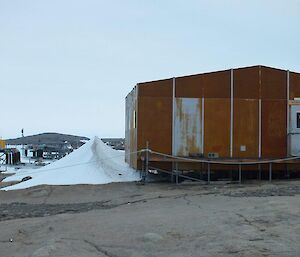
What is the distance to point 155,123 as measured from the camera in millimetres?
16703

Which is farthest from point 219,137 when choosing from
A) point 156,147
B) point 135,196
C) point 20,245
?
point 20,245

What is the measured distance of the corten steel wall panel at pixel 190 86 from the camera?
55.1 feet

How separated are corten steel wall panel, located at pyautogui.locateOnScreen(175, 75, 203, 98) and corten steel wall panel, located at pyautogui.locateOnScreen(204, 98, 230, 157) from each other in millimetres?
466

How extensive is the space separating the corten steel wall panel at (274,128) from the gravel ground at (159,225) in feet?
10.6

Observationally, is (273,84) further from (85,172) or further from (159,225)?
(159,225)

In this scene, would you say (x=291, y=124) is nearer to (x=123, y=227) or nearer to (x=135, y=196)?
(x=135, y=196)

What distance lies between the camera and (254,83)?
17.0 meters

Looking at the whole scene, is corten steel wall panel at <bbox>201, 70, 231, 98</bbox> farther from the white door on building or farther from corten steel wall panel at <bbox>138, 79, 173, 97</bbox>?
the white door on building

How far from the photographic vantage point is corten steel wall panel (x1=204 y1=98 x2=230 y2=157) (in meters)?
16.8

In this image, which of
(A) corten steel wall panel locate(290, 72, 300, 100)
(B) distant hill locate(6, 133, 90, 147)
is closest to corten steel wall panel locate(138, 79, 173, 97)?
(A) corten steel wall panel locate(290, 72, 300, 100)

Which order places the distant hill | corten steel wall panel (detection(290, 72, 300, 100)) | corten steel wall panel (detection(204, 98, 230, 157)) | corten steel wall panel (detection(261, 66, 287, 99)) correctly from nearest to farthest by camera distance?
1. corten steel wall panel (detection(204, 98, 230, 157))
2. corten steel wall panel (detection(261, 66, 287, 99))
3. corten steel wall panel (detection(290, 72, 300, 100))
4. the distant hill

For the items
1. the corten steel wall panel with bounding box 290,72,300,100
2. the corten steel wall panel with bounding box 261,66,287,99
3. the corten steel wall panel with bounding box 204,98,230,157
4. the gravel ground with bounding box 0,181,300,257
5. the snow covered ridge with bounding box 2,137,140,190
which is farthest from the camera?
the corten steel wall panel with bounding box 290,72,300,100

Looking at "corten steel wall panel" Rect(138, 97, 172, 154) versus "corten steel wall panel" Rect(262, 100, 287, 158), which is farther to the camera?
"corten steel wall panel" Rect(262, 100, 287, 158)

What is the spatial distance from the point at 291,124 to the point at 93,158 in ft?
27.4
